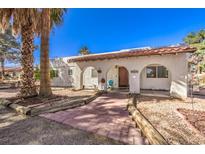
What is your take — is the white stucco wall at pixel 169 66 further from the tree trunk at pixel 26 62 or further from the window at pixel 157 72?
the tree trunk at pixel 26 62

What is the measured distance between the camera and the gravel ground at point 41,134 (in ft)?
13.0

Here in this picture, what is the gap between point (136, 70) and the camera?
1206 cm

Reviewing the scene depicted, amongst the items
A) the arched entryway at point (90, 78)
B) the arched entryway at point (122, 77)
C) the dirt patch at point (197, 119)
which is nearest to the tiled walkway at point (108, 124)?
the dirt patch at point (197, 119)

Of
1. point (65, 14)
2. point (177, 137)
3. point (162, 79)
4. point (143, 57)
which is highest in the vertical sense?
point (65, 14)

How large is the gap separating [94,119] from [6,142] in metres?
3.04

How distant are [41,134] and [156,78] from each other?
1285 centimetres

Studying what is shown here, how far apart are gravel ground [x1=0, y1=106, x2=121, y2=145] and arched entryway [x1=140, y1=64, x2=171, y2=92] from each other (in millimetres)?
10765

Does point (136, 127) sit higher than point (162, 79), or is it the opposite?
point (162, 79)

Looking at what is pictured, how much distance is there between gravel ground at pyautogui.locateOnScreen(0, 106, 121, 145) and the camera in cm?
396
